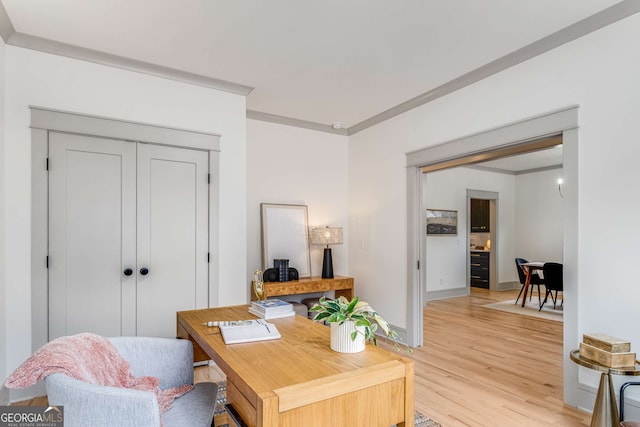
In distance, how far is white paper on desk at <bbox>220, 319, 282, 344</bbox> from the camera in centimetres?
Answer: 175

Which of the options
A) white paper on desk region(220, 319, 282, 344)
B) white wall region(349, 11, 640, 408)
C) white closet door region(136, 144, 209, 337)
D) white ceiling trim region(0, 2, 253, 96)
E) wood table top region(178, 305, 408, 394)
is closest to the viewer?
wood table top region(178, 305, 408, 394)

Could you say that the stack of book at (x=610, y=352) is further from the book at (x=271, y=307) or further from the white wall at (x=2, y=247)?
the white wall at (x=2, y=247)

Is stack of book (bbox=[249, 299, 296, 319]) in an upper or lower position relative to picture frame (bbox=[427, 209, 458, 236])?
lower

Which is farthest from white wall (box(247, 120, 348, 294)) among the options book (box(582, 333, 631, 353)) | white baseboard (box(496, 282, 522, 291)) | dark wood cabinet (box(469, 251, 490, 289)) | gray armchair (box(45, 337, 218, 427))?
white baseboard (box(496, 282, 522, 291))

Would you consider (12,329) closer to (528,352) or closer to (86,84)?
(86,84)

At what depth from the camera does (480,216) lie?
8.86 m

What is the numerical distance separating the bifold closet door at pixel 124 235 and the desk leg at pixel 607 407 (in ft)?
10.1

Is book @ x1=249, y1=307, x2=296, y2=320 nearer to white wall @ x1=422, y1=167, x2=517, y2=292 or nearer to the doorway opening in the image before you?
white wall @ x1=422, y1=167, x2=517, y2=292

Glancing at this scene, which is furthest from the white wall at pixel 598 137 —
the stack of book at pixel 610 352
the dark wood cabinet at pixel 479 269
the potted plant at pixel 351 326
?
the dark wood cabinet at pixel 479 269

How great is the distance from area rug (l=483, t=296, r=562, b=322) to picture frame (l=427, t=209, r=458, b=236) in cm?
155

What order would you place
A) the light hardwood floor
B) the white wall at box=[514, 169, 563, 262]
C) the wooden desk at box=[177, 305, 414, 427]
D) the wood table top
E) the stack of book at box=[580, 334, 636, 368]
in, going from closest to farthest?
the wooden desk at box=[177, 305, 414, 427]
the wood table top
the stack of book at box=[580, 334, 636, 368]
the light hardwood floor
the white wall at box=[514, 169, 563, 262]

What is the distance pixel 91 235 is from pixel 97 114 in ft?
3.29

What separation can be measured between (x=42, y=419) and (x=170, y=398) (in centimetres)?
50

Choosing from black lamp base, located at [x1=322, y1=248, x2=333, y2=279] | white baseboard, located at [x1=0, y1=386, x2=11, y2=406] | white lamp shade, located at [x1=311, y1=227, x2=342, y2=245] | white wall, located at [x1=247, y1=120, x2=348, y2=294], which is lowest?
white baseboard, located at [x1=0, y1=386, x2=11, y2=406]
